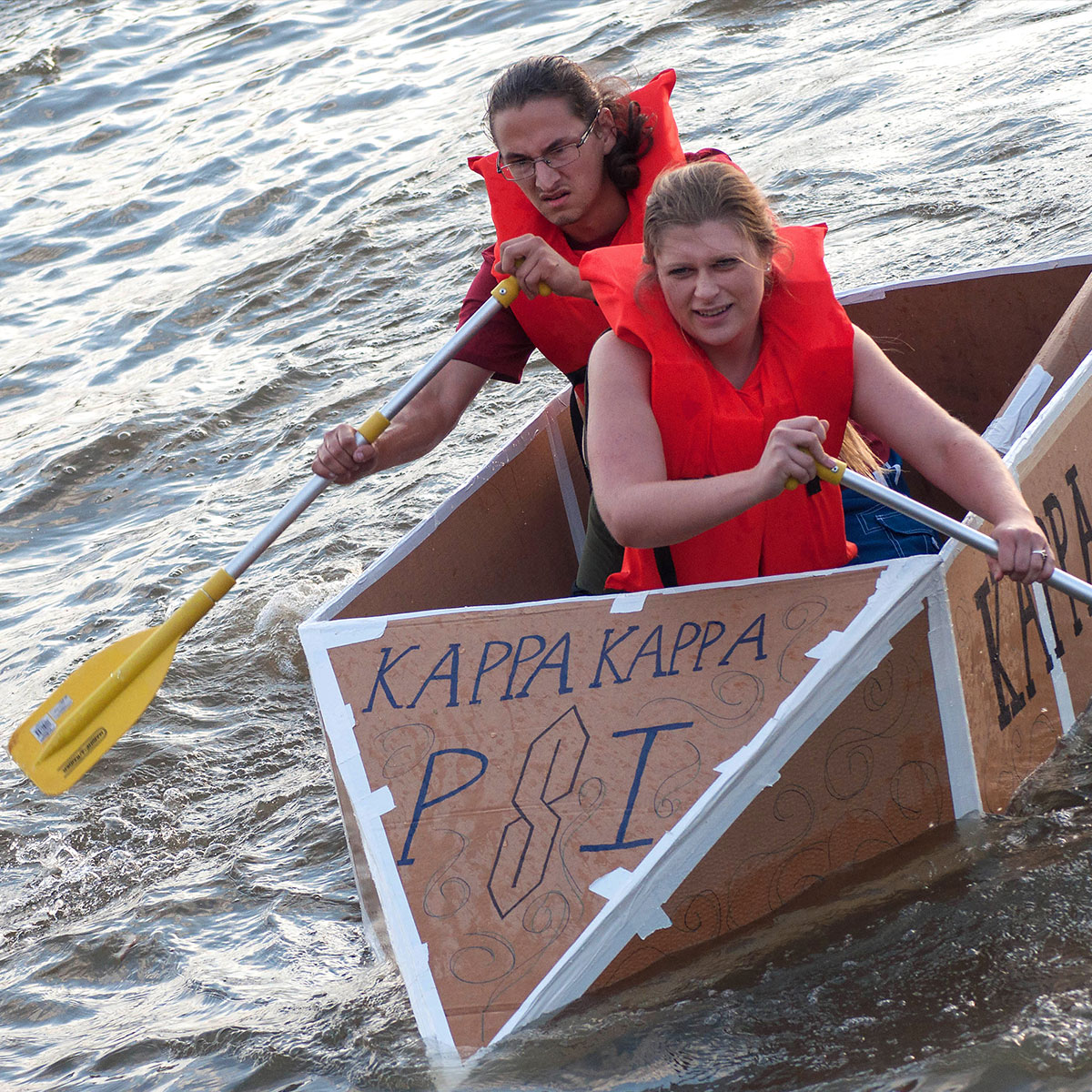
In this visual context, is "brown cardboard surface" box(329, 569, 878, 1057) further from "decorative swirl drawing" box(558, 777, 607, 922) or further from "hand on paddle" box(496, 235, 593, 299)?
"hand on paddle" box(496, 235, 593, 299)

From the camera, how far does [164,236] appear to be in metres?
6.98

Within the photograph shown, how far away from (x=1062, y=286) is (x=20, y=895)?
270cm

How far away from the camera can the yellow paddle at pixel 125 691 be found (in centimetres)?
276

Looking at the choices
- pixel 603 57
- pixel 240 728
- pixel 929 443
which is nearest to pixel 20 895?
pixel 240 728

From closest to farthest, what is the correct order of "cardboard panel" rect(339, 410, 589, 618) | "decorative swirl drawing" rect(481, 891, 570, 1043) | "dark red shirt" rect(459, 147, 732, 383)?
"decorative swirl drawing" rect(481, 891, 570, 1043) < "cardboard panel" rect(339, 410, 589, 618) < "dark red shirt" rect(459, 147, 732, 383)

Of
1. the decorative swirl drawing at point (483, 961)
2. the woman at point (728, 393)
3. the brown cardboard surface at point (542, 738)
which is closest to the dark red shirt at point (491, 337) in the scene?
the woman at point (728, 393)

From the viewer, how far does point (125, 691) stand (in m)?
2.88

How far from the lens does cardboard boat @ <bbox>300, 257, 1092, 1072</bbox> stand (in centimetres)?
195

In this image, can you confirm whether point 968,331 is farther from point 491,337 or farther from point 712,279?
point 712,279

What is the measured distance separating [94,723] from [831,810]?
159 centimetres

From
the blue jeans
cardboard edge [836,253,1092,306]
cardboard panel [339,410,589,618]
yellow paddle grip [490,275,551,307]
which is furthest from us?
cardboard edge [836,253,1092,306]

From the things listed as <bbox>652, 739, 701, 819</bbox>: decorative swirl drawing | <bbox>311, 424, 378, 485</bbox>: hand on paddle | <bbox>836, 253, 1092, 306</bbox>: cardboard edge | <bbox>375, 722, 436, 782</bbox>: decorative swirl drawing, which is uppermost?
<bbox>311, 424, 378, 485</bbox>: hand on paddle

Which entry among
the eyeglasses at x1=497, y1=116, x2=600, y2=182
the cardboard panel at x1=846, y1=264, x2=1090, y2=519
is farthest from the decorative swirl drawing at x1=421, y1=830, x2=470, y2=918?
the cardboard panel at x1=846, y1=264, x2=1090, y2=519

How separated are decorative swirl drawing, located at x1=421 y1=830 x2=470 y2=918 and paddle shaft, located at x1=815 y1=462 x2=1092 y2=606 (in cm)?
79
